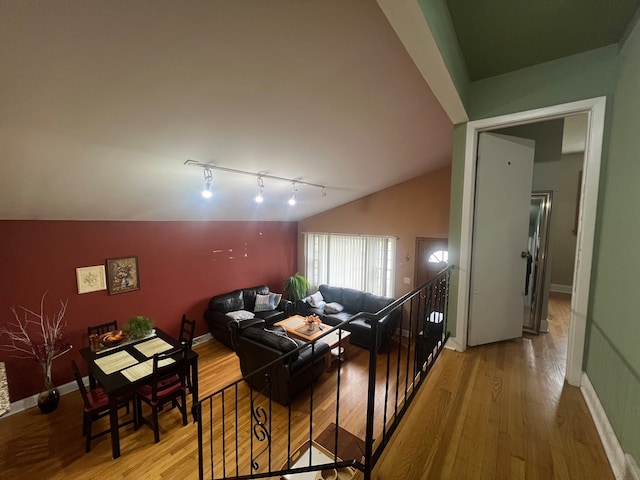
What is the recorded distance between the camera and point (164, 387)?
322 cm

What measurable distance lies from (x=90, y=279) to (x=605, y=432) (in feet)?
18.5

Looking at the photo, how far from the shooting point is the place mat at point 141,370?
9.54 ft

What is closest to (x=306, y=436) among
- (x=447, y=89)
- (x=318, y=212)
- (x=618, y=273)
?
(x=618, y=273)

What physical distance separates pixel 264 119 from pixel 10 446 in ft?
14.9

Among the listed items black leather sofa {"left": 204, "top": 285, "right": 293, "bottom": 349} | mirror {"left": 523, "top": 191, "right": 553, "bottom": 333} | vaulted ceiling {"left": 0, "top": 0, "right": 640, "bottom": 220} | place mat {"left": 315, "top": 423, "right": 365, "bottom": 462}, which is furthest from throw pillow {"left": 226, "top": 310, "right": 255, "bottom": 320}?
mirror {"left": 523, "top": 191, "right": 553, "bottom": 333}

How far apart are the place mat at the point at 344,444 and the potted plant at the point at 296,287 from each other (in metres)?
3.80

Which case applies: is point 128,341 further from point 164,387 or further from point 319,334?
point 319,334

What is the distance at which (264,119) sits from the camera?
2426mm

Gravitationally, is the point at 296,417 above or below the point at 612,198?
below

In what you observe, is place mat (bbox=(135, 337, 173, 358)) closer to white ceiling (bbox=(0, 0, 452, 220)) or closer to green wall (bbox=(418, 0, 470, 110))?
white ceiling (bbox=(0, 0, 452, 220))

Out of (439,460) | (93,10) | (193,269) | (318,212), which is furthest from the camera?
(318,212)

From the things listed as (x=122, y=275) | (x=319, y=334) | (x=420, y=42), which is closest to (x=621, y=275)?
(x=420, y=42)

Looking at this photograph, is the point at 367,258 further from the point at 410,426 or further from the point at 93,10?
the point at 93,10

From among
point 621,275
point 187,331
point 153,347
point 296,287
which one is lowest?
point 187,331
